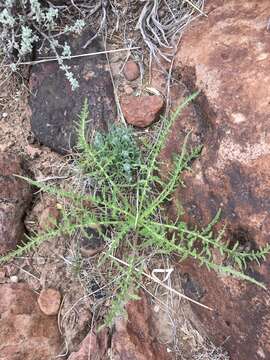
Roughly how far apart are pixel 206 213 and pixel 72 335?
92 cm

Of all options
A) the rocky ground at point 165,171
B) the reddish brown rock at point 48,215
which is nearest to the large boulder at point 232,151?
the rocky ground at point 165,171

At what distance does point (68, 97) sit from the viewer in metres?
2.79

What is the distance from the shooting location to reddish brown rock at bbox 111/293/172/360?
7.97 feet

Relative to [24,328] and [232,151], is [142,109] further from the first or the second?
[24,328]

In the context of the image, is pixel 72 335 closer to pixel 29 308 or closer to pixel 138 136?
pixel 29 308

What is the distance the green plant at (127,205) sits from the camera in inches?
95.5

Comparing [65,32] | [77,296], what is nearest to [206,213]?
[77,296]

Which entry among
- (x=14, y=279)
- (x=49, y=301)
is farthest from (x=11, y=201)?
(x=49, y=301)

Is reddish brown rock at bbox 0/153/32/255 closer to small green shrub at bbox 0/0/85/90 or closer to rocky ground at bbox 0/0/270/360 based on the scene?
rocky ground at bbox 0/0/270/360

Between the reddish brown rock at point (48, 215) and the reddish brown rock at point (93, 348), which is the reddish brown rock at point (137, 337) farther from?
the reddish brown rock at point (48, 215)

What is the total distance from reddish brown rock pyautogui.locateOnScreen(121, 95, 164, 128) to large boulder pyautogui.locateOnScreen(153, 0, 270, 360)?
0.14m

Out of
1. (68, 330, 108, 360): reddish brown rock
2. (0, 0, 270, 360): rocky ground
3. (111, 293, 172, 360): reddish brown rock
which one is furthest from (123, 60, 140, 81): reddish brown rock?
(68, 330, 108, 360): reddish brown rock

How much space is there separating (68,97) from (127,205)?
0.72 m

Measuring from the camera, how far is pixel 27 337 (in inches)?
98.7
